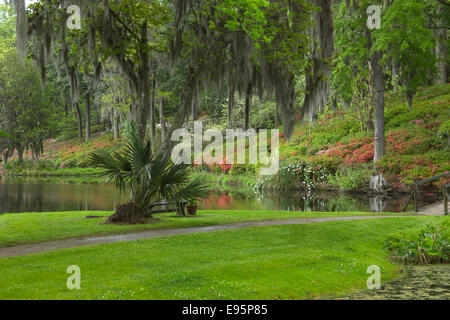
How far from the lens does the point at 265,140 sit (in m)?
40.0

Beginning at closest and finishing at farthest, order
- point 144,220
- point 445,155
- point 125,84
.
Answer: point 144,220 < point 125,84 < point 445,155

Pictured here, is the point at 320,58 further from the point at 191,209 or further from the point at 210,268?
the point at 210,268

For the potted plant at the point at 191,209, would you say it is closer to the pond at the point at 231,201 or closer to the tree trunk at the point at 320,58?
the tree trunk at the point at 320,58

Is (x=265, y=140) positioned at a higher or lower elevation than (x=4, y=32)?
lower

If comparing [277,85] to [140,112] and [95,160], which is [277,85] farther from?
[95,160]

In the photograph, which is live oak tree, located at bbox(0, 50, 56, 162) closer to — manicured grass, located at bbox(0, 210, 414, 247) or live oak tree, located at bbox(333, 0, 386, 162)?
live oak tree, located at bbox(333, 0, 386, 162)

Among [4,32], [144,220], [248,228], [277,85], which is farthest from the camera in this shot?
[4,32]

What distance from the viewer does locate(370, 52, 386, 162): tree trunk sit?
80.2ft

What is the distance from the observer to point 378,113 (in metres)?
24.5

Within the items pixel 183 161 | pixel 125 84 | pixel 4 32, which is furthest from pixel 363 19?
pixel 4 32

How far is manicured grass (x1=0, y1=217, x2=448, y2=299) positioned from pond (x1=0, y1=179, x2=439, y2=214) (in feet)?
30.5

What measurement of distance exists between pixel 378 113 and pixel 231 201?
9.57 metres

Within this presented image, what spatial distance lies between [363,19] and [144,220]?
1702 centimetres
